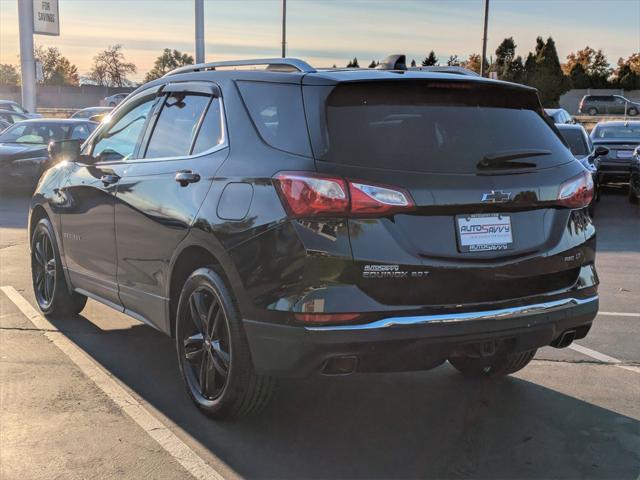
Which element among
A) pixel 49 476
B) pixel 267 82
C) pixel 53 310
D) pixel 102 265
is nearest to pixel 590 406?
pixel 267 82

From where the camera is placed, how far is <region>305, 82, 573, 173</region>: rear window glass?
342 cm

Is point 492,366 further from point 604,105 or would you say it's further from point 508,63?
point 508,63

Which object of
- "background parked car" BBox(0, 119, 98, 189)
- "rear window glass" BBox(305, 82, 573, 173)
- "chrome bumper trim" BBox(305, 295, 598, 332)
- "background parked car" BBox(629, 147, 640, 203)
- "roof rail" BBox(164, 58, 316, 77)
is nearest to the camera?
"chrome bumper trim" BBox(305, 295, 598, 332)

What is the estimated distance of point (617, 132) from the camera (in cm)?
1641

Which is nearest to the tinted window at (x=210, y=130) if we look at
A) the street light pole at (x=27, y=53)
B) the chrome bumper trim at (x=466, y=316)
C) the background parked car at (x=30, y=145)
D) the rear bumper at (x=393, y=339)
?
the rear bumper at (x=393, y=339)

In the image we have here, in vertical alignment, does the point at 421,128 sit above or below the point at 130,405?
above

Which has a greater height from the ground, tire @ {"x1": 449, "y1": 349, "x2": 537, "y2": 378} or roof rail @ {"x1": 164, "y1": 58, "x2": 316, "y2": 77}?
roof rail @ {"x1": 164, "y1": 58, "x2": 316, "y2": 77}

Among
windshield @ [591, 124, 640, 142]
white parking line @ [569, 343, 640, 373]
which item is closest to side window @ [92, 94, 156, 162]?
white parking line @ [569, 343, 640, 373]

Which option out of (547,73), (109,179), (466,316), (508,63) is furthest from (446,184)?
(508,63)

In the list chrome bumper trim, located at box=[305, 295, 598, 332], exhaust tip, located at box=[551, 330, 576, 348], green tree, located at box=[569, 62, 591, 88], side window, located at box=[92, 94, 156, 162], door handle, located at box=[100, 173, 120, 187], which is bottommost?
exhaust tip, located at box=[551, 330, 576, 348]

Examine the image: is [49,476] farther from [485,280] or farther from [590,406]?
[590,406]

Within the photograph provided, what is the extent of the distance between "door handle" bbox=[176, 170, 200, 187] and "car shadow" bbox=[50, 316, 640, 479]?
1.27m

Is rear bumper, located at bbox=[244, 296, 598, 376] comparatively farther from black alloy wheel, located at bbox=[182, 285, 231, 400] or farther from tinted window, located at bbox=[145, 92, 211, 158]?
tinted window, located at bbox=[145, 92, 211, 158]

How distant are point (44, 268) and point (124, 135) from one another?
5.67 feet
